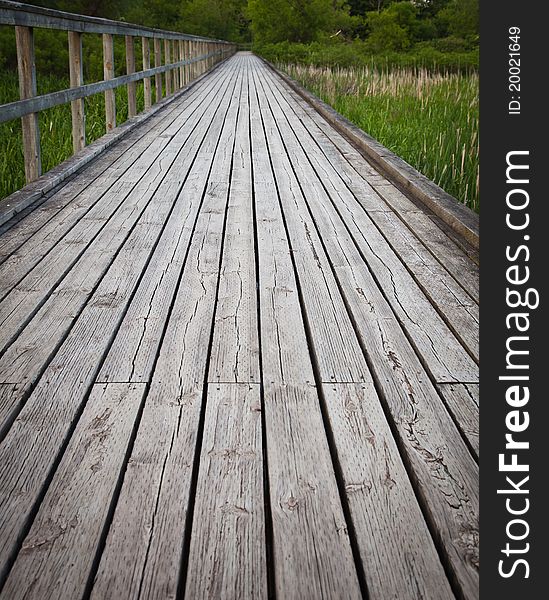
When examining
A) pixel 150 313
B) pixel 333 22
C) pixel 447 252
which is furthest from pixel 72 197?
pixel 333 22

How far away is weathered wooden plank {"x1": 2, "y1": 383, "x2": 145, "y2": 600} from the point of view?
119 centimetres

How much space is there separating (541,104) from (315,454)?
0.88m

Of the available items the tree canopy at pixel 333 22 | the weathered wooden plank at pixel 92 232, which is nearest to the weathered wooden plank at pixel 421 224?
the weathered wooden plank at pixel 92 232

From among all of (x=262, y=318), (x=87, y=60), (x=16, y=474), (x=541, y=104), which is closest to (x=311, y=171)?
(x=262, y=318)

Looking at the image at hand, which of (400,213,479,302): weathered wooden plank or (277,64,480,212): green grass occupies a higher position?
(277,64,480,212): green grass

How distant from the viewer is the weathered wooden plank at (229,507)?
1197mm

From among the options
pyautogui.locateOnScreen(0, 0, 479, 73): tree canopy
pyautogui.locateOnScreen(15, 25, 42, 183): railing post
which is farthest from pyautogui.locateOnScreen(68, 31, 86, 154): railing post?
pyautogui.locateOnScreen(0, 0, 479, 73): tree canopy

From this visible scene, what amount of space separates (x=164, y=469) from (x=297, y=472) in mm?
273

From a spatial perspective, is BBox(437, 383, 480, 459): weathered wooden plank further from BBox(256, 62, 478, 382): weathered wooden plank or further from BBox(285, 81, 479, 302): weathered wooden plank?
BBox(285, 81, 479, 302): weathered wooden plank

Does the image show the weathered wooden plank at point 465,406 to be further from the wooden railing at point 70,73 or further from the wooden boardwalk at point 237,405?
the wooden railing at point 70,73

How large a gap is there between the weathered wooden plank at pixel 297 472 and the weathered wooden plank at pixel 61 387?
0.88ft

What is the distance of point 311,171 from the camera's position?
474 centimetres

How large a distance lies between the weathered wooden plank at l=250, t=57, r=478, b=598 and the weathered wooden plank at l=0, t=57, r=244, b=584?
20.7 inches

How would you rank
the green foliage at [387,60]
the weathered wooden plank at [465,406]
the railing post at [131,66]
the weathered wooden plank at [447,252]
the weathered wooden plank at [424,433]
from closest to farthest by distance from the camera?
1. the weathered wooden plank at [424,433]
2. the weathered wooden plank at [465,406]
3. the weathered wooden plank at [447,252]
4. the railing post at [131,66]
5. the green foliage at [387,60]
